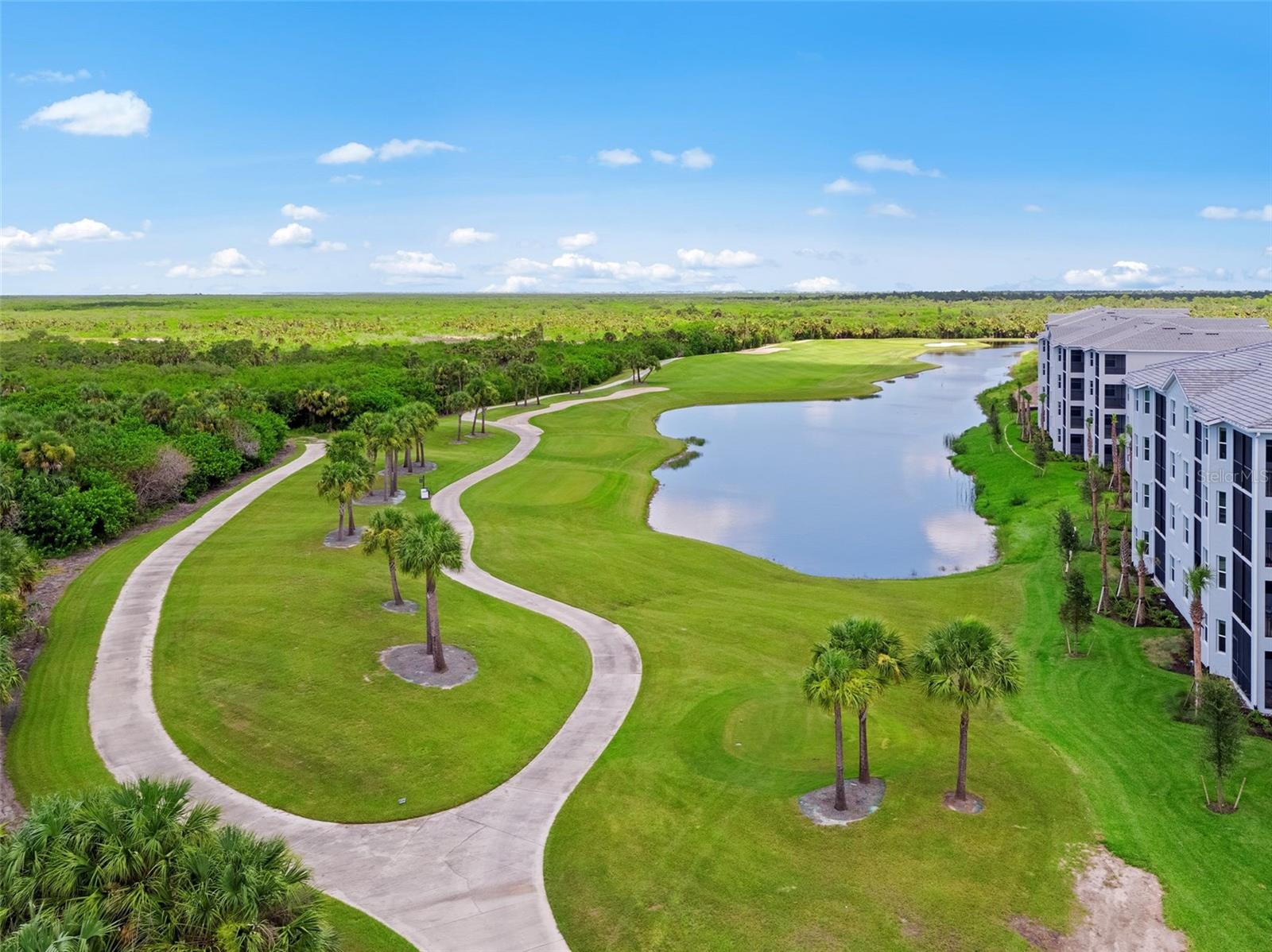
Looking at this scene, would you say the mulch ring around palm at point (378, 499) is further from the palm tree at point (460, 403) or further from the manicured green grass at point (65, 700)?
the palm tree at point (460, 403)

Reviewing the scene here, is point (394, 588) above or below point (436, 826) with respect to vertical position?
above

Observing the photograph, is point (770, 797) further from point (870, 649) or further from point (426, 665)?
point (426, 665)

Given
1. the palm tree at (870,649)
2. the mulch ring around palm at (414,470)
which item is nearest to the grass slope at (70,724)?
the palm tree at (870,649)

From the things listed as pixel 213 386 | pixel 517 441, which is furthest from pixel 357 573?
pixel 213 386

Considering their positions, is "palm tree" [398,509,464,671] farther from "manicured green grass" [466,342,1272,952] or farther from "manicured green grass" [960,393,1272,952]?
"manicured green grass" [960,393,1272,952]

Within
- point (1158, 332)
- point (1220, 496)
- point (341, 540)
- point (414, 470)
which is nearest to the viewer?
point (1220, 496)

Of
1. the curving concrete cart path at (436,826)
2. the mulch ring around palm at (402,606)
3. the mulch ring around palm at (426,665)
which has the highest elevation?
the mulch ring around palm at (402,606)

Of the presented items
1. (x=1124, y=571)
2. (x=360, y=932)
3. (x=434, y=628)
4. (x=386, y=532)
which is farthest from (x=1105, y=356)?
(x=360, y=932)
